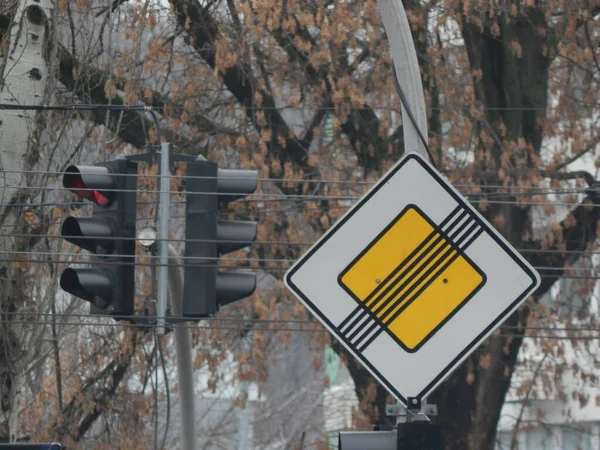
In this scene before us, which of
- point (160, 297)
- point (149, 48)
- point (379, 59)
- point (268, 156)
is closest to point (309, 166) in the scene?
point (268, 156)

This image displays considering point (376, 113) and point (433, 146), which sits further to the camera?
point (376, 113)

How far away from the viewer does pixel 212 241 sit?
7.79m

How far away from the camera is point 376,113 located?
40.8ft

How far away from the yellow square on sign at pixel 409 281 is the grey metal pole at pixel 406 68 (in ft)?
2.58

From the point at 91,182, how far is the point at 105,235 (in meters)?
0.37

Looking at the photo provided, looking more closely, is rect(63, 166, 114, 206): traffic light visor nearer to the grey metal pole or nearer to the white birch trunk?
the white birch trunk

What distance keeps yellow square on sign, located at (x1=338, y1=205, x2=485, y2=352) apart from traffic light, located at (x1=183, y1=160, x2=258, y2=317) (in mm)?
3189

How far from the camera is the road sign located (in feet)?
14.6

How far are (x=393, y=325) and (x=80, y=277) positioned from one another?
11.7 feet

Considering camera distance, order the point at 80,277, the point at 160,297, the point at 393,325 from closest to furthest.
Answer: the point at 393,325 → the point at 80,277 → the point at 160,297

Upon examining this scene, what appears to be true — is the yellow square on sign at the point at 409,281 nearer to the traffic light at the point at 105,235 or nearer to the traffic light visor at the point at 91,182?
the traffic light at the point at 105,235

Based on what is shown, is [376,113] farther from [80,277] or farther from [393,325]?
[393,325]

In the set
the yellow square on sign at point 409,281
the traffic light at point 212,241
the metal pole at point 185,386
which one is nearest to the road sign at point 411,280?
the yellow square on sign at point 409,281

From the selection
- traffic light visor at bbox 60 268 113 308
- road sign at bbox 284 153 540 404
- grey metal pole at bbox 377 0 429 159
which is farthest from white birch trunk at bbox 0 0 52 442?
road sign at bbox 284 153 540 404
